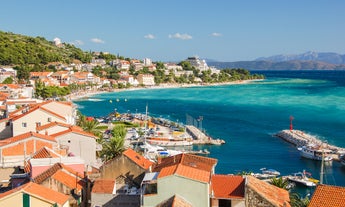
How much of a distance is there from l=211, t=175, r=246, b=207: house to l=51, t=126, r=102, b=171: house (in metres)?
11.5

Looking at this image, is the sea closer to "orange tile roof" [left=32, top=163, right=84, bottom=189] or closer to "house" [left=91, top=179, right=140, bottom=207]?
"house" [left=91, top=179, right=140, bottom=207]

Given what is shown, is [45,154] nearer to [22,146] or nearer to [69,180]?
[22,146]

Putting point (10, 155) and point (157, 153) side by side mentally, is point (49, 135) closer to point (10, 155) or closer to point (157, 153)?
point (10, 155)

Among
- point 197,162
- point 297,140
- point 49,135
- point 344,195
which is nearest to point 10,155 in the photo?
point 49,135

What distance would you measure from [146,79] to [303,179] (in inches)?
4466

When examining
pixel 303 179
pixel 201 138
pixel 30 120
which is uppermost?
pixel 30 120

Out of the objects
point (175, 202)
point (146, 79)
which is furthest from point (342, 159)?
point (146, 79)

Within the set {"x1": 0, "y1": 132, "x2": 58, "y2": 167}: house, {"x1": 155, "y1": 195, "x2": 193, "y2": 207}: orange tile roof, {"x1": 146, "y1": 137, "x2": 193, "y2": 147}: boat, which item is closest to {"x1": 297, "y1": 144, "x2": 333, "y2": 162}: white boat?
{"x1": 146, "y1": 137, "x2": 193, "y2": 147}: boat

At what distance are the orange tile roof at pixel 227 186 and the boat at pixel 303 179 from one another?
17309 mm

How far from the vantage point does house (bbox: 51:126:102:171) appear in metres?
24.3

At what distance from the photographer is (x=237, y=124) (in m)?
59.4

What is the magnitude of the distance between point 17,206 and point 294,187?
71.1 feet

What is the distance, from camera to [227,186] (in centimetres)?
1456

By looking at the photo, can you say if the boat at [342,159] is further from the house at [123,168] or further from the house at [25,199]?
the house at [25,199]
